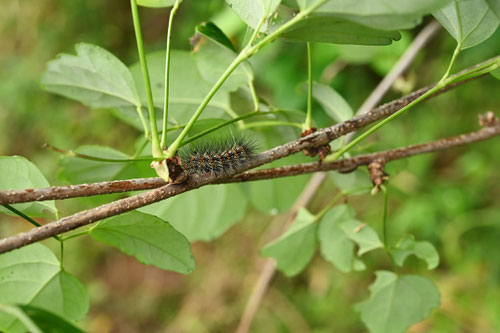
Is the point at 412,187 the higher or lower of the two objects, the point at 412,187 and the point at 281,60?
the lower

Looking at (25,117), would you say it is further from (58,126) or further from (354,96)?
(354,96)

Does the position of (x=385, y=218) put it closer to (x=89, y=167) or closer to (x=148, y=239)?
(x=148, y=239)

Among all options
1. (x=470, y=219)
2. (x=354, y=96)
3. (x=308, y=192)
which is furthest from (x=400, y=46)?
(x=470, y=219)

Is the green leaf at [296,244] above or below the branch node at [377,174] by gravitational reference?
below

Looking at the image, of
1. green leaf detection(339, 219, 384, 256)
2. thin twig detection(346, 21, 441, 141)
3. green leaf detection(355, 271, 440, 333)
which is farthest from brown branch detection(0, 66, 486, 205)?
thin twig detection(346, 21, 441, 141)

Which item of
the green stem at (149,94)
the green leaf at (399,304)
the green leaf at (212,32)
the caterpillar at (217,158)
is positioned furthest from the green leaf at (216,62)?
the green leaf at (399,304)

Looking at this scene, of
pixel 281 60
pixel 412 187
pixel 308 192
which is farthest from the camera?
pixel 412 187

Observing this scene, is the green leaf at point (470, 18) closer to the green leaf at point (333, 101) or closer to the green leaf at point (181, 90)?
the green leaf at point (333, 101)
